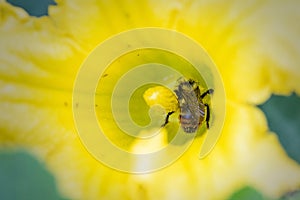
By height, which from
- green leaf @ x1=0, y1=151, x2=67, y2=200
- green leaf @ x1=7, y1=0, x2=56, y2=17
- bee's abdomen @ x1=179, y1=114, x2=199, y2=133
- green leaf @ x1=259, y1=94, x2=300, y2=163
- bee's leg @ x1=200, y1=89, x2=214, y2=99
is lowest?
green leaf @ x1=0, y1=151, x2=67, y2=200

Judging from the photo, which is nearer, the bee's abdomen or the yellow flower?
the yellow flower

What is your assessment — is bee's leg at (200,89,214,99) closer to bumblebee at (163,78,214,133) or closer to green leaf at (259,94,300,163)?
bumblebee at (163,78,214,133)

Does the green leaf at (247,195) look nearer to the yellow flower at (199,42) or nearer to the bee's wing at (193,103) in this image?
the yellow flower at (199,42)

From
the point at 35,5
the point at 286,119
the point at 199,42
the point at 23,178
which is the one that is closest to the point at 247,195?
the point at 286,119

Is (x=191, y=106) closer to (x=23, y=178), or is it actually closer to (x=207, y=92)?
(x=207, y=92)

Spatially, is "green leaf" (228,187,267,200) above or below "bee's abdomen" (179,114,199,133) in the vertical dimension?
above

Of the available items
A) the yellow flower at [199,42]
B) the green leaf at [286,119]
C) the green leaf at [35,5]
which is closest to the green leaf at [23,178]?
the yellow flower at [199,42]

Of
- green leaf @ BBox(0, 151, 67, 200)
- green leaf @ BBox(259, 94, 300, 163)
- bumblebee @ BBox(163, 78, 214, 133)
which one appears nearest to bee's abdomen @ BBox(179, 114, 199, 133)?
bumblebee @ BBox(163, 78, 214, 133)
